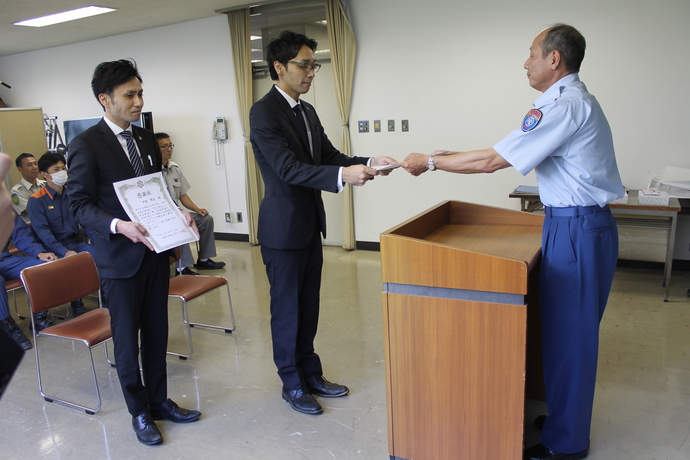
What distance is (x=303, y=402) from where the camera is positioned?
2734mm

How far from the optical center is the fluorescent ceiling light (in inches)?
235

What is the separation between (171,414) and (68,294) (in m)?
1.01

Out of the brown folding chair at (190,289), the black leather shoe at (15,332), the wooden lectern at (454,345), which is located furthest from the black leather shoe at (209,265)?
the wooden lectern at (454,345)

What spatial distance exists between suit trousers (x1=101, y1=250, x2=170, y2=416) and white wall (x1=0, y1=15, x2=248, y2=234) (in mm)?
4616

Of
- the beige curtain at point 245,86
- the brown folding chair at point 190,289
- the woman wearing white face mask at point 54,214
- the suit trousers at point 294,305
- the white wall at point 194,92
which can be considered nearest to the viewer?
the suit trousers at point 294,305

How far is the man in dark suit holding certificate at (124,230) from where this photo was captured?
231cm

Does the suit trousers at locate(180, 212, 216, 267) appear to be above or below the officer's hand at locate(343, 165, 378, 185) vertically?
below

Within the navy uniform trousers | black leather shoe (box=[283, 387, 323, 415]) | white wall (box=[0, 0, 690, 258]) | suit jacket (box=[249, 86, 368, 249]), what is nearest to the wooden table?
white wall (box=[0, 0, 690, 258])

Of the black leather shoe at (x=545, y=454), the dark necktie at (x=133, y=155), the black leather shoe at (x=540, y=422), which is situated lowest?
the black leather shoe at (x=540, y=422)

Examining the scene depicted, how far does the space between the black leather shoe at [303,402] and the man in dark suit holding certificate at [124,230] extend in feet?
2.21

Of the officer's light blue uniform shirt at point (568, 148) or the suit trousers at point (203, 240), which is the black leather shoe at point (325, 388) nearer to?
the officer's light blue uniform shirt at point (568, 148)

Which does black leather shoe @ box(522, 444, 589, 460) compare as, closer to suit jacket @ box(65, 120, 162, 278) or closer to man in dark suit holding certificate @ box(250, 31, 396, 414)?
man in dark suit holding certificate @ box(250, 31, 396, 414)

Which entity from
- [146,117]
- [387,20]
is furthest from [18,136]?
[387,20]

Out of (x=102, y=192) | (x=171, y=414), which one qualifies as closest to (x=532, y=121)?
(x=102, y=192)
